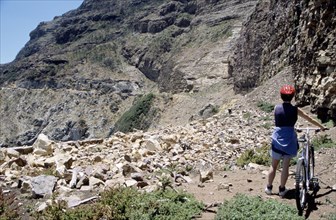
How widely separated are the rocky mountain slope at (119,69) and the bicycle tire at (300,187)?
4329 centimetres

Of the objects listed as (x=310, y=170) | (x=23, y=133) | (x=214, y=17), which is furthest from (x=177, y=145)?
(x=214, y=17)

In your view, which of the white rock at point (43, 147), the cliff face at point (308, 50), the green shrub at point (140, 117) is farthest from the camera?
the green shrub at point (140, 117)

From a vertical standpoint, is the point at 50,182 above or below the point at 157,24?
below

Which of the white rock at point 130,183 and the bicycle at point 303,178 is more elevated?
the white rock at point 130,183

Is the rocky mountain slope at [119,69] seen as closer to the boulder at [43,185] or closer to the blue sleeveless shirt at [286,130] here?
the boulder at [43,185]

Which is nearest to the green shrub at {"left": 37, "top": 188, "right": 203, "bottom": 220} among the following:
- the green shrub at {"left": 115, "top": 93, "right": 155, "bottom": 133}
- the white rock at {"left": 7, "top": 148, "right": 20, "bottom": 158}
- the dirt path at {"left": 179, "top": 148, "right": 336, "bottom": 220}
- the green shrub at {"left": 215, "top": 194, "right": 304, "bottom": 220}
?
the dirt path at {"left": 179, "top": 148, "right": 336, "bottom": 220}

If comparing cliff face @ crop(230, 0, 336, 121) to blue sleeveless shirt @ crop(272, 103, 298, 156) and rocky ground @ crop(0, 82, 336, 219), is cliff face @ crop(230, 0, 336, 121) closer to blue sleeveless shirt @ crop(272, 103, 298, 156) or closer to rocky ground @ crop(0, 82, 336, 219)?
rocky ground @ crop(0, 82, 336, 219)

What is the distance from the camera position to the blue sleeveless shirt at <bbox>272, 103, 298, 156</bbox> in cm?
598

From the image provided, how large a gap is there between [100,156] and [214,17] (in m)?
91.1

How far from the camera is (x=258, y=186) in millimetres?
7391

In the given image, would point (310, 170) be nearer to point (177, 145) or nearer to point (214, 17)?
point (177, 145)

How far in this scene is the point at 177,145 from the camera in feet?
35.8

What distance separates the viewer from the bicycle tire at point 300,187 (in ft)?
18.2

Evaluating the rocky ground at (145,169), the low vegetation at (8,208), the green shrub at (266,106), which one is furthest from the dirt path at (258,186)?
the green shrub at (266,106)
